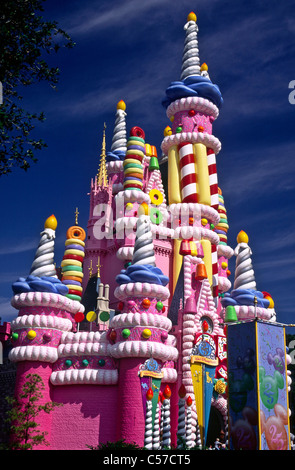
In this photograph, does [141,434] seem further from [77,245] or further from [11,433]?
[77,245]

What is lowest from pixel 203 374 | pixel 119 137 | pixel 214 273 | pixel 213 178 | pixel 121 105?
pixel 203 374

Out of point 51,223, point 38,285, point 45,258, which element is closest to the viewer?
point 38,285

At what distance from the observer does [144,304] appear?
25.6 metres

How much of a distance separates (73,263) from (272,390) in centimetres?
1287

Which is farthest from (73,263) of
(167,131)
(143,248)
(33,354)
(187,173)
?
(167,131)

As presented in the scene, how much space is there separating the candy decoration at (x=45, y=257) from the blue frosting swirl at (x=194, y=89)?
1243 cm

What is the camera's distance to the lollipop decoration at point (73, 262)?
30055mm

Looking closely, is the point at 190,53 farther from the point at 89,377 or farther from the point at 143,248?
the point at 89,377

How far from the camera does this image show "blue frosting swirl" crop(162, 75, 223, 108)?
34938 millimetres

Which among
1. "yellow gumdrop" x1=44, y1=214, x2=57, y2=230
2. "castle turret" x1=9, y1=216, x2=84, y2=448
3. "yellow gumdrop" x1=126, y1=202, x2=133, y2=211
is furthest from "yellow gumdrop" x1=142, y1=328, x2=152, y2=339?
"yellow gumdrop" x1=126, y1=202, x2=133, y2=211

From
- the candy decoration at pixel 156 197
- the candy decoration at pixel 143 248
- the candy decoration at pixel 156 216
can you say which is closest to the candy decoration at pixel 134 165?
the candy decoration at pixel 156 197

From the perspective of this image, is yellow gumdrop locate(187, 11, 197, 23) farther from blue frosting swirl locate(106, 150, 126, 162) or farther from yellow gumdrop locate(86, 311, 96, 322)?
yellow gumdrop locate(86, 311, 96, 322)

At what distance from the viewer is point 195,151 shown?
114 feet

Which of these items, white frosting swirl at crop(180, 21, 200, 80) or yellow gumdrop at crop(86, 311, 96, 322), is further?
white frosting swirl at crop(180, 21, 200, 80)
